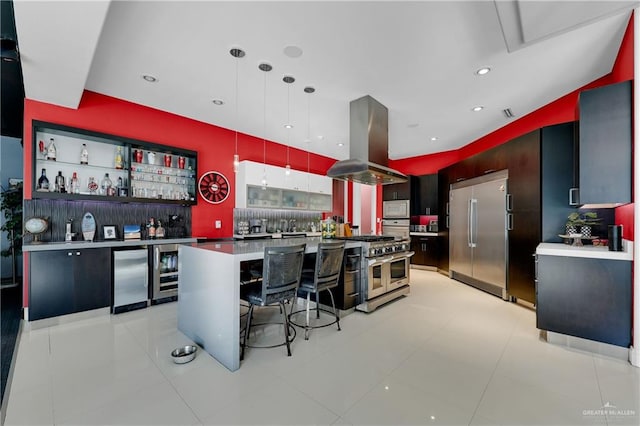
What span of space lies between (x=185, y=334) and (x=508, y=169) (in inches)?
185

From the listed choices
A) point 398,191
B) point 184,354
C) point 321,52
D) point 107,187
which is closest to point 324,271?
point 184,354

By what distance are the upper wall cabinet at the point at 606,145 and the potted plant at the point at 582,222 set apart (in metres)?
0.71

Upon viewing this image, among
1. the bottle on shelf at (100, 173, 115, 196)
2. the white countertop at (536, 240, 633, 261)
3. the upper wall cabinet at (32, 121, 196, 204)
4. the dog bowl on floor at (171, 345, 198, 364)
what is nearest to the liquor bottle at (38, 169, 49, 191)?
the upper wall cabinet at (32, 121, 196, 204)

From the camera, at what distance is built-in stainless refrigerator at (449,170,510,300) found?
416 cm

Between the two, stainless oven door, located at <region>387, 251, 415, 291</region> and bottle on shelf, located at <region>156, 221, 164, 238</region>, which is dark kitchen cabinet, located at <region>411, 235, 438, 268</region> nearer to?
stainless oven door, located at <region>387, 251, 415, 291</region>

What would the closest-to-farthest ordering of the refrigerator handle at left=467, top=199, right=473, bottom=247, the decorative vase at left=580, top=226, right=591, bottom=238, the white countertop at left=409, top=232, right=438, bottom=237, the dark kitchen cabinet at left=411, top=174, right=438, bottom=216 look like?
the decorative vase at left=580, top=226, right=591, bottom=238
the refrigerator handle at left=467, top=199, right=473, bottom=247
the white countertop at left=409, top=232, right=438, bottom=237
the dark kitchen cabinet at left=411, top=174, right=438, bottom=216

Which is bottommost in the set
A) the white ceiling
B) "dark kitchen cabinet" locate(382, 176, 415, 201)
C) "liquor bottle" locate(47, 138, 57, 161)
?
"dark kitchen cabinet" locate(382, 176, 415, 201)

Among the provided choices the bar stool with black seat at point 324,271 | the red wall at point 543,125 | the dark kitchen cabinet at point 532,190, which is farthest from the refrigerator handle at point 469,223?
the bar stool with black seat at point 324,271

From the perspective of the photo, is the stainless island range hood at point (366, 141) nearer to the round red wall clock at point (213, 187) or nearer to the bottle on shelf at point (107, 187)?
the round red wall clock at point (213, 187)

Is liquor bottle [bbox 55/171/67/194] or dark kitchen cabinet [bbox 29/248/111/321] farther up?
liquor bottle [bbox 55/171/67/194]

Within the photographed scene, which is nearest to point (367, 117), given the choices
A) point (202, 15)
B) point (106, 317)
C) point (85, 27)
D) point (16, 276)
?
point (202, 15)

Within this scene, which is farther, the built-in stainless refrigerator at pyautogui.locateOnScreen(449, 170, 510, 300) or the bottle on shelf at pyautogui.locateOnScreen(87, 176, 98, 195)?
the built-in stainless refrigerator at pyautogui.locateOnScreen(449, 170, 510, 300)

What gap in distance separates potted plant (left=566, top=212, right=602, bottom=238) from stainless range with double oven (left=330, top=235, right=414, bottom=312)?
6.27 ft

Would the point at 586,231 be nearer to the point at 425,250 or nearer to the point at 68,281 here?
the point at 425,250
